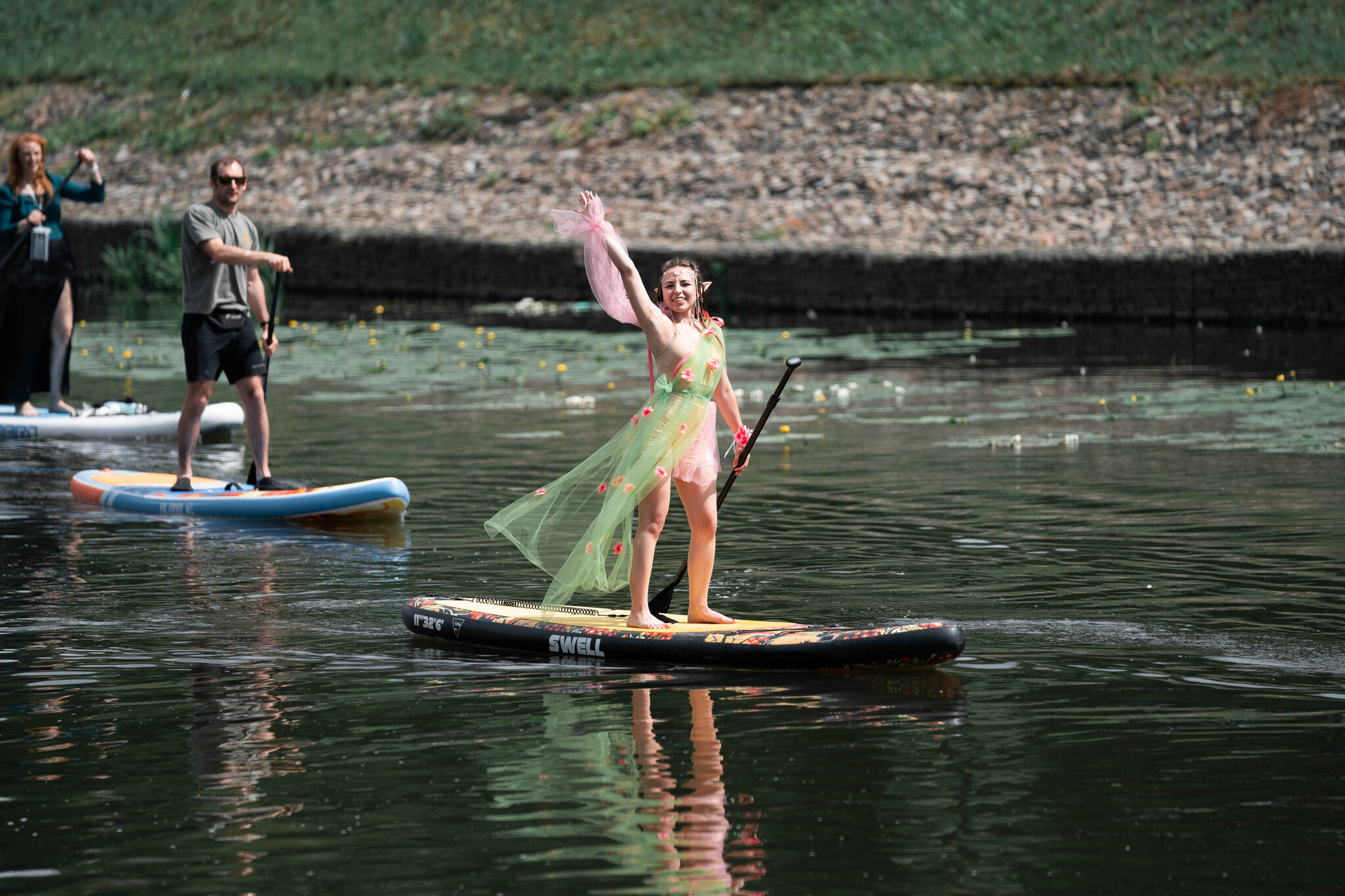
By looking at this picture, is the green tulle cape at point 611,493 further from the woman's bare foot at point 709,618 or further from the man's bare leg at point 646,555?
the woman's bare foot at point 709,618

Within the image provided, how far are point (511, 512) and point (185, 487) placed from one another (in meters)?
3.69

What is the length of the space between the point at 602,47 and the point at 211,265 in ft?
81.5

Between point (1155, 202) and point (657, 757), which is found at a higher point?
point (1155, 202)

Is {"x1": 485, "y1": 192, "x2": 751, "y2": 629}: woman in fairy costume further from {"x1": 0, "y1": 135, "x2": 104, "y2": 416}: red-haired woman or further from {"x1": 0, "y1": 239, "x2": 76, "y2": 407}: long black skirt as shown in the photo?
{"x1": 0, "y1": 239, "x2": 76, "y2": 407}: long black skirt

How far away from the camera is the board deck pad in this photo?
664 cm

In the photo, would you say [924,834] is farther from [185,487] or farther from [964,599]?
[185,487]

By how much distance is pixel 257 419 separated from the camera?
10773 millimetres

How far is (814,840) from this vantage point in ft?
16.4

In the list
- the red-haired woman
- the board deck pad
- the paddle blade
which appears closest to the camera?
the board deck pad

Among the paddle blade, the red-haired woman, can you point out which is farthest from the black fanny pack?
the paddle blade

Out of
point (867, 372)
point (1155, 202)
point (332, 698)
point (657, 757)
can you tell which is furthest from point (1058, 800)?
point (1155, 202)

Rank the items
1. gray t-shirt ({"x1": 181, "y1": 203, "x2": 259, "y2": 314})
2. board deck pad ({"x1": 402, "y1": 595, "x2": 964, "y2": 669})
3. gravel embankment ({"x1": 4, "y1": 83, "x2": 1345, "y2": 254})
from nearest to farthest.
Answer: board deck pad ({"x1": 402, "y1": 595, "x2": 964, "y2": 669}) → gray t-shirt ({"x1": 181, "y1": 203, "x2": 259, "y2": 314}) → gravel embankment ({"x1": 4, "y1": 83, "x2": 1345, "y2": 254})

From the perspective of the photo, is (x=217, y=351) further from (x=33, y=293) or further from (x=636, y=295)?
(x=636, y=295)

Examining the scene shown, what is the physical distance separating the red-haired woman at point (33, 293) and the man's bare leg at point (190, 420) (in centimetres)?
313
